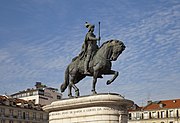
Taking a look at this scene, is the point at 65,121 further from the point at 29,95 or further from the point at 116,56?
the point at 29,95

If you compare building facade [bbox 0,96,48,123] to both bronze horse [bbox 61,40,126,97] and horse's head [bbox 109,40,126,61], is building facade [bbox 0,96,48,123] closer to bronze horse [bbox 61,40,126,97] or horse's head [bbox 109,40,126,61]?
bronze horse [bbox 61,40,126,97]

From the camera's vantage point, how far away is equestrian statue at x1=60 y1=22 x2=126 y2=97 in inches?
993

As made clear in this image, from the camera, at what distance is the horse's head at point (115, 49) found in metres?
25.2

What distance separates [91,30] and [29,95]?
252 ft

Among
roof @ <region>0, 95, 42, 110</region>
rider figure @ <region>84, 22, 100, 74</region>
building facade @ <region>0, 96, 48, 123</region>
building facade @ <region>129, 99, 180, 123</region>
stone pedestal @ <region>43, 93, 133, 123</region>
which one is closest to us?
stone pedestal @ <region>43, 93, 133, 123</region>

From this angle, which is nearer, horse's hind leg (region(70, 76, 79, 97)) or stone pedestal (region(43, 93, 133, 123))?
stone pedestal (region(43, 93, 133, 123))

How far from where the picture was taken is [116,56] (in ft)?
82.8

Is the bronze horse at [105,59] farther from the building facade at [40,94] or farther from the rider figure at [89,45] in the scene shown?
the building facade at [40,94]

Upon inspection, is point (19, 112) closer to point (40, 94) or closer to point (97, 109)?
point (40, 94)

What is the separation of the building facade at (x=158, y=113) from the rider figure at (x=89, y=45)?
6152 cm

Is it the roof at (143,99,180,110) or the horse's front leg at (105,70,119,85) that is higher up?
the roof at (143,99,180,110)

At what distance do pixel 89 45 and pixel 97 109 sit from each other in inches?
186

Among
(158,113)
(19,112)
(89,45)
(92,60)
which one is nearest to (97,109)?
(92,60)

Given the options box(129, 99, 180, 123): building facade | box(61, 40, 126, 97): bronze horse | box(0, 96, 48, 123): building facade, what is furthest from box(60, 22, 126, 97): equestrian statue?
box(129, 99, 180, 123): building facade
